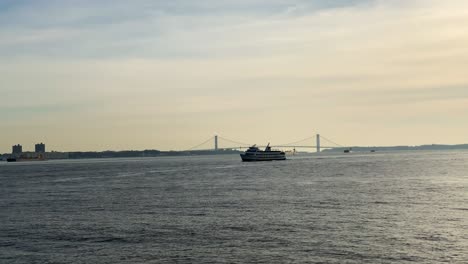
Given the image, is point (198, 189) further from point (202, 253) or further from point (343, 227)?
point (202, 253)

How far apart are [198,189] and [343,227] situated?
47653 millimetres

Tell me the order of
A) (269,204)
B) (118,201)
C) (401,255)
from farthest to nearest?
1. (118,201)
2. (269,204)
3. (401,255)

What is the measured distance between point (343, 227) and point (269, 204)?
795 inches

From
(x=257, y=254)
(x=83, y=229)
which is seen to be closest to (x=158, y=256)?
(x=257, y=254)

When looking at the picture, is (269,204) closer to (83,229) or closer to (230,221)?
(230,221)

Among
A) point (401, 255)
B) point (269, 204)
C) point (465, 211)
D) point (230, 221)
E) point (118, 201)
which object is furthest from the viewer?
point (118, 201)

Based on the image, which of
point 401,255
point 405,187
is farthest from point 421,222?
point 405,187

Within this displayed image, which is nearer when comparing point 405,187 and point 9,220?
point 9,220

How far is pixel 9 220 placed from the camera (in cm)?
5809

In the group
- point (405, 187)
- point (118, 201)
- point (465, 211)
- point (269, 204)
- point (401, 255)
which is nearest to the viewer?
point (401, 255)

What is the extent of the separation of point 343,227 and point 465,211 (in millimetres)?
17340

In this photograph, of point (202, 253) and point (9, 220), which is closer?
point (202, 253)

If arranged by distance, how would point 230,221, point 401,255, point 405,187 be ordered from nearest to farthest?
point 401,255
point 230,221
point 405,187

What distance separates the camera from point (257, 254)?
38000 millimetres
